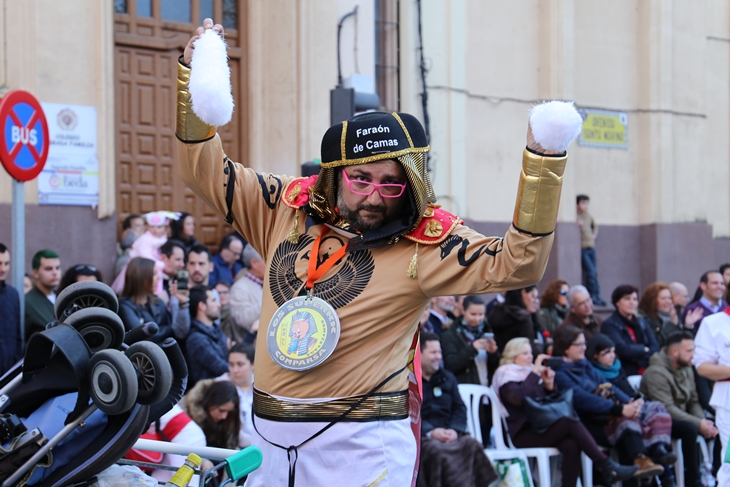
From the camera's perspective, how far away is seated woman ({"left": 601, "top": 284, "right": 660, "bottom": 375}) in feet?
30.5

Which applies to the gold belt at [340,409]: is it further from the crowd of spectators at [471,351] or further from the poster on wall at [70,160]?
the poster on wall at [70,160]

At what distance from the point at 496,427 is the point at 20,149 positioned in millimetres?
4174

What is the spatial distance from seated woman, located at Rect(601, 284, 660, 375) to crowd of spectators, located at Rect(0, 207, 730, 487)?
0.01m

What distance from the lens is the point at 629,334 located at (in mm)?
9547

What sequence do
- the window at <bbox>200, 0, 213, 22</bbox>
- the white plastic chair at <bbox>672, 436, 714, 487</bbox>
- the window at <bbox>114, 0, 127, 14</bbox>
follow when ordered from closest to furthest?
1. the white plastic chair at <bbox>672, 436, 714, 487</bbox>
2. the window at <bbox>114, 0, 127, 14</bbox>
3. the window at <bbox>200, 0, 213, 22</bbox>

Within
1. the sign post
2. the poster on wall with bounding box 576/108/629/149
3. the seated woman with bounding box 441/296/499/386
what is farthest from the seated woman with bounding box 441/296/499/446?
the poster on wall with bounding box 576/108/629/149

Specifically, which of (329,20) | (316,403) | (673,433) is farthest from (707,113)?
(316,403)

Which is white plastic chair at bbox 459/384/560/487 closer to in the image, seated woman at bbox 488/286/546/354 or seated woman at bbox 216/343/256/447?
seated woman at bbox 488/286/546/354

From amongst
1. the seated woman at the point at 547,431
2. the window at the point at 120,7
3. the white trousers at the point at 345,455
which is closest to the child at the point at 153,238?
the window at the point at 120,7

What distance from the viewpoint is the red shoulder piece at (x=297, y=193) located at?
146 inches

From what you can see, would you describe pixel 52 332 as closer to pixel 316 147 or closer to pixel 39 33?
pixel 39 33

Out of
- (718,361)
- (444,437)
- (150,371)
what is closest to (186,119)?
(150,371)

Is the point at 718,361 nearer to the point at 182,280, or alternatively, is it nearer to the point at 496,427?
the point at 496,427

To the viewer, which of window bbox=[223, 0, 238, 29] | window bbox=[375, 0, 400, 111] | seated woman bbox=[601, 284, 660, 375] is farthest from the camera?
window bbox=[375, 0, 400, 111]
